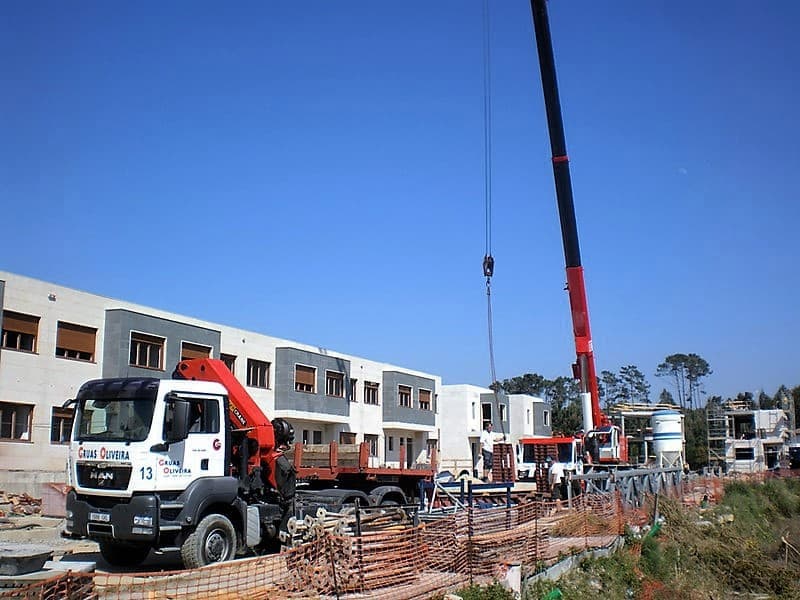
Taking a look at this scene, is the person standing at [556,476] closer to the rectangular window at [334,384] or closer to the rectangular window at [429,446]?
the rectangular window at [334,384]

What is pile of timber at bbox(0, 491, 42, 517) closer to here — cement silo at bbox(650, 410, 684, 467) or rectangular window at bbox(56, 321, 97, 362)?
rectangular window at bbox(56, 321, 97, 362)

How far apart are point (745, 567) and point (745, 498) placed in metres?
14.7

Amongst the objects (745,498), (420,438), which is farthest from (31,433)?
(420,438)

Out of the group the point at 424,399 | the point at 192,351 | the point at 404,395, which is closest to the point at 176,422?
the point at 192,351

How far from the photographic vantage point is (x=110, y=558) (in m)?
13.7

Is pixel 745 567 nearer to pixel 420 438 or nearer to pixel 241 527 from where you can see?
pixel 241 527

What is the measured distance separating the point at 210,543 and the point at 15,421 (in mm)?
19262

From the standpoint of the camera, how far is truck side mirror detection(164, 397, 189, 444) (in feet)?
41.2

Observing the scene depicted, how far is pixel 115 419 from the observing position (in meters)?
12.8

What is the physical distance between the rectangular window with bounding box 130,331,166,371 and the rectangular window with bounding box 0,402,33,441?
185 inches

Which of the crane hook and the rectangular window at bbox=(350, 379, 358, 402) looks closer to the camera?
the crane hook

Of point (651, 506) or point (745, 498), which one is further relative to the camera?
point (745, 498)

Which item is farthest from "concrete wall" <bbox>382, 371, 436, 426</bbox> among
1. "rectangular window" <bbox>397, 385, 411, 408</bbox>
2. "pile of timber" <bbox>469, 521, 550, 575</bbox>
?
"pile of timber" <bbox>469, 521, 550, 575</bbox>

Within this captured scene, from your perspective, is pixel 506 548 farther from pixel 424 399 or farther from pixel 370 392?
pixel 424 399
